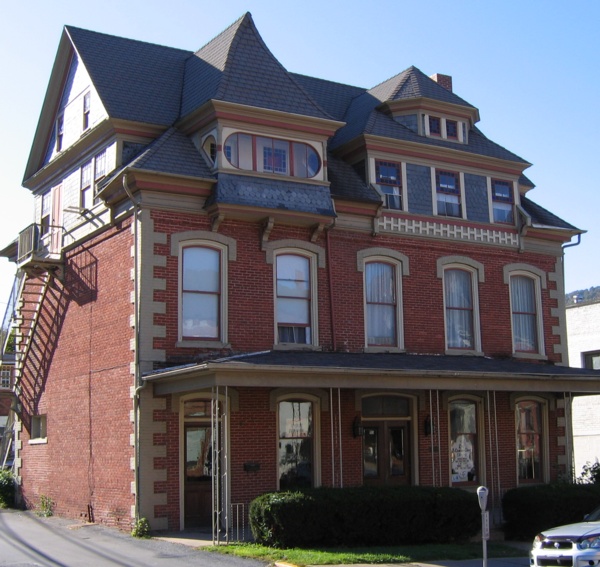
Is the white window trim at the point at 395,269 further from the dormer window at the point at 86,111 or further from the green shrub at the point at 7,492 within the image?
the green shrub at the point at 7,492

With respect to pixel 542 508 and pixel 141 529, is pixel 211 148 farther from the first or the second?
pixel 542 508

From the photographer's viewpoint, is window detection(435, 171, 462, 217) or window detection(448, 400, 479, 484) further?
window detection(435, 171, 462, 217)

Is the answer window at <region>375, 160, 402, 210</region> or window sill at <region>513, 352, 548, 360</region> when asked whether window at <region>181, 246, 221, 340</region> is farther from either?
window sill at <region>513, 352, 548, 360</region>

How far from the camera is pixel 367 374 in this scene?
62.5ft

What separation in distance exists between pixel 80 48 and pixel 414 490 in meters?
14.8

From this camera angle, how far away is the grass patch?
15398mm

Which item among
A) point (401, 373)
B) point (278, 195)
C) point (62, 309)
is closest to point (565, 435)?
point (401, 373)

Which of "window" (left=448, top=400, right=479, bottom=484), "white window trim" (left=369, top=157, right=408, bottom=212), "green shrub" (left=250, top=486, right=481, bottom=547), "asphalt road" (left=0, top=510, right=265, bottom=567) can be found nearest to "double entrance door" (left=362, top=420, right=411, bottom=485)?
"window" (left=448, top=400, right=479, bottom=484)

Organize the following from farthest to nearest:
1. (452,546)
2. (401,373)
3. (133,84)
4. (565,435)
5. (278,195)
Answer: (565,435) → (133,84) → (278,195) → (401,373) → (452,546)

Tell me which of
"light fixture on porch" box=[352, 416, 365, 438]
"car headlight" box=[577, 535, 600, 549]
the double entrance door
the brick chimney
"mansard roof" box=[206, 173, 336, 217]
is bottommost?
"car headlight" box=[577, 535, 600, 549]

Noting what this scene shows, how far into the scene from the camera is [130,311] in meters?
20.6

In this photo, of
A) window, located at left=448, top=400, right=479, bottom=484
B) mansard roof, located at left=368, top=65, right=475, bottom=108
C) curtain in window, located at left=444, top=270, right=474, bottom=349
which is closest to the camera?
window, located at left=448, top=400, right=479, bottom=484

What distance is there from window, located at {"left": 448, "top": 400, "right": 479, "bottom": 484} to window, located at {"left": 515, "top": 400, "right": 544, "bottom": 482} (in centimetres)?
148

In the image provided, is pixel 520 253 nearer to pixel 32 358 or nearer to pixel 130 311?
pixel 130 311
